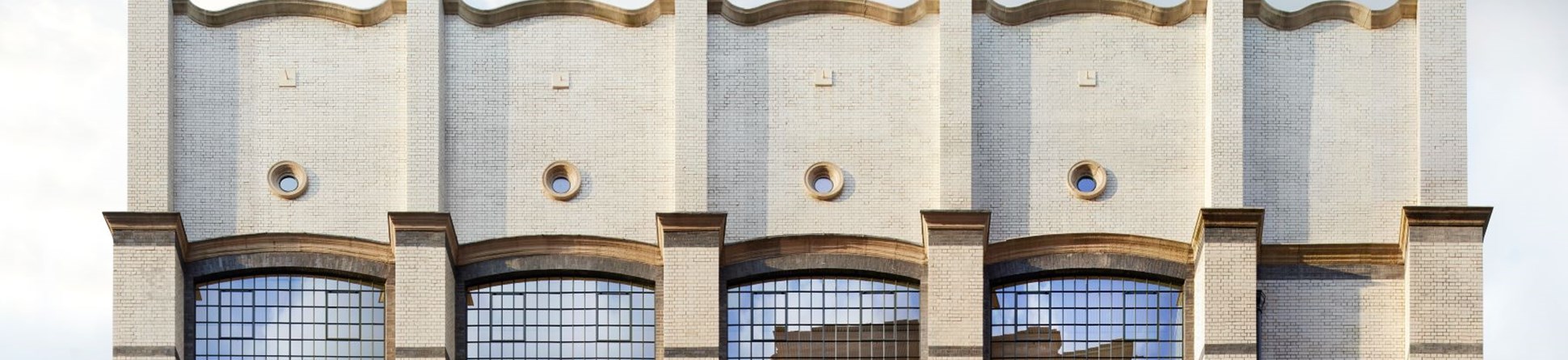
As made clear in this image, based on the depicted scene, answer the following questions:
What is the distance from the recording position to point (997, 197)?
2552 inches

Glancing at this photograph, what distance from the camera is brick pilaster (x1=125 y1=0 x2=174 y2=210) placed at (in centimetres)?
6419

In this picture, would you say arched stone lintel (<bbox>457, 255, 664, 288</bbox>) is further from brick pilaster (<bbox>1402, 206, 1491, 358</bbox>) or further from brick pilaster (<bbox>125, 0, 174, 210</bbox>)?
brick pilaster (<bbox>1402, 206, 1491, 358</bbox>)

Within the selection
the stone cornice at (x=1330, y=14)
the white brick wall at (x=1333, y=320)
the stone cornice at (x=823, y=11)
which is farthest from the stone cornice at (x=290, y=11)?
the white brick wall at (x=1333, y=320)

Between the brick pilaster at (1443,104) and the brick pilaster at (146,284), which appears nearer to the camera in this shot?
the brick pilaster at (146,284)

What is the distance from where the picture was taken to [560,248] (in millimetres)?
64562

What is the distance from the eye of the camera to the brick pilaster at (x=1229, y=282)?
63.2m

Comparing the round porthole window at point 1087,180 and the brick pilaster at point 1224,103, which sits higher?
the brick pilaster at point 1224,103

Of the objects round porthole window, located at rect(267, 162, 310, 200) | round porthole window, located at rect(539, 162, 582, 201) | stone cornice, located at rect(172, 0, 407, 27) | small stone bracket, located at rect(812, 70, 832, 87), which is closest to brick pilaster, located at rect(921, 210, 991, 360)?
small stone bracket, located at rect(812, 70, 832, 87)

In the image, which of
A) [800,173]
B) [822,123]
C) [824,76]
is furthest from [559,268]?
[824,76]

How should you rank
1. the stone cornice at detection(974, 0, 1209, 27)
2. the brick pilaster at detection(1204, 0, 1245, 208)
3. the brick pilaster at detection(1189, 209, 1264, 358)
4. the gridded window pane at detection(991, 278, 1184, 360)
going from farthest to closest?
the stone cornice at detection(974, 0, 1209, 27)
the gridded window pane at detection(991, 278, 1184, 360)
the brick pilaster at detection(1204, 0, 1245, 208)
the brick pilaster at detection(1189, 209, 1264, 358)

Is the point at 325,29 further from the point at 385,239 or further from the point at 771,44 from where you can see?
the point at 771,44

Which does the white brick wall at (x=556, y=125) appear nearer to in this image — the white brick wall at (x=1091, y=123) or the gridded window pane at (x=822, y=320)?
the gridded window pane at (x=822, y=320)

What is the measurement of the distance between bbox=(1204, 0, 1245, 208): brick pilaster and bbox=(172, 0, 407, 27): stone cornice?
49.8ft

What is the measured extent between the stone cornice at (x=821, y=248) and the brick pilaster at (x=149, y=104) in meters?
10.5
